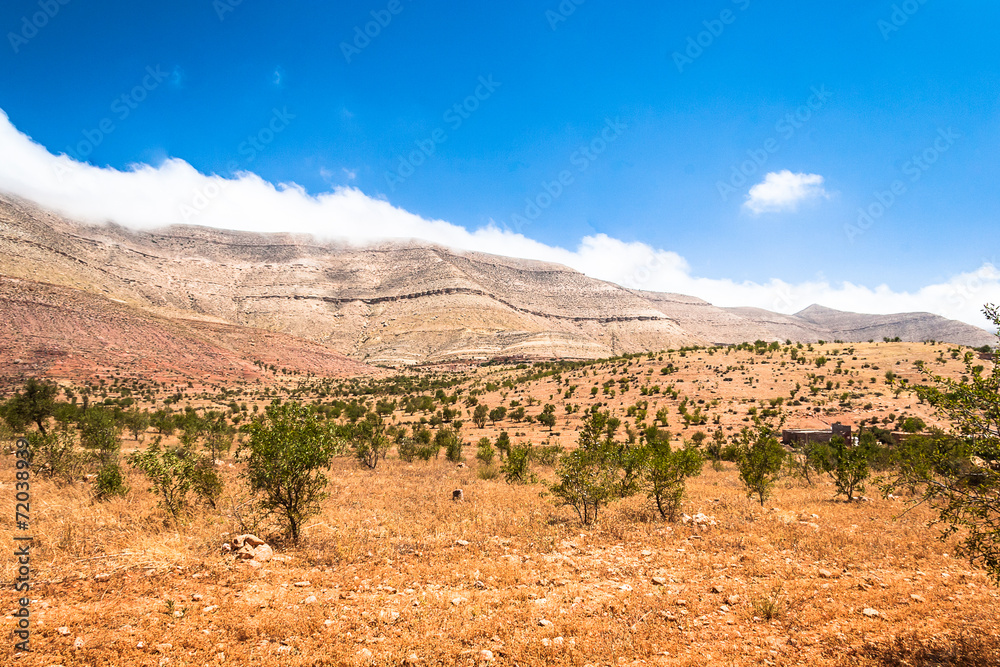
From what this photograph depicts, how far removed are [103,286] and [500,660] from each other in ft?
433

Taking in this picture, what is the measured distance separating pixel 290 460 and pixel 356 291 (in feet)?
480

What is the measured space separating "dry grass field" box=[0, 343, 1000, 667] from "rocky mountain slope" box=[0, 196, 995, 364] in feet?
267

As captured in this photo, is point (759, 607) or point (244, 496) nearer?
point (759, 607)

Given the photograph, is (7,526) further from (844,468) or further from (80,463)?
(844,468)

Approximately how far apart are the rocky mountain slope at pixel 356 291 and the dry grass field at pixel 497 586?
81.5 m

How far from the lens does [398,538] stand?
9977 millimetres

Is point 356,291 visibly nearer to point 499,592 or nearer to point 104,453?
point 104,453

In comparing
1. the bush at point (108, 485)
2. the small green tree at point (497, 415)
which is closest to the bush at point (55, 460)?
the bush at point (108, 485)

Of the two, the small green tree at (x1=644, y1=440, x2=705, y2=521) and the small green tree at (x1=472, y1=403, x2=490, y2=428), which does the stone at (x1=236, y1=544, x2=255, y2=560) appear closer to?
the small green tree at (x1=644, y1=440, x2=705, y2=521)

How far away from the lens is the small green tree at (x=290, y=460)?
393 inches

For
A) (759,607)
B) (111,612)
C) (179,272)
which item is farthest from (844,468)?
(179,272)

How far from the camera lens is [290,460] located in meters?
9.98

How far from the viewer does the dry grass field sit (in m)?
5.63

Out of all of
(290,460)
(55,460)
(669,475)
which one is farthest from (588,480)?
(55,460)
